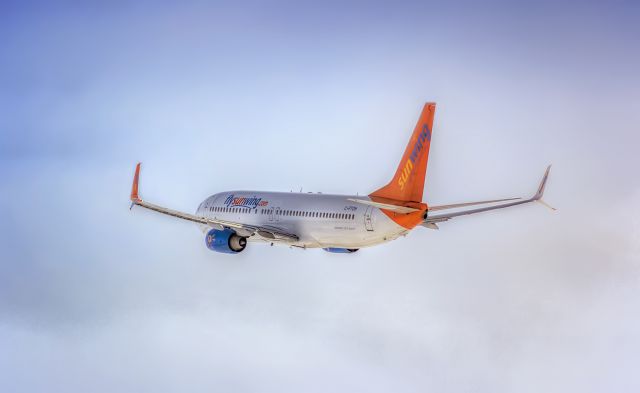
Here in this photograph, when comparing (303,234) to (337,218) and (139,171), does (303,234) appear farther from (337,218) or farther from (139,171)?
(139,171)

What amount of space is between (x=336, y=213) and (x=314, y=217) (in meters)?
2.19

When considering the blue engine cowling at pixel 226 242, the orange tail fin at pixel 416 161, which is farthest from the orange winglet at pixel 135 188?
the orange tail fin at pixel 416 161

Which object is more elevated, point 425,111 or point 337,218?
point 425,111

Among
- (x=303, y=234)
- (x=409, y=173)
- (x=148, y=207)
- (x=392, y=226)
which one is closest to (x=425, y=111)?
(x=409, y=173)

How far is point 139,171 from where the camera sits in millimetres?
58094

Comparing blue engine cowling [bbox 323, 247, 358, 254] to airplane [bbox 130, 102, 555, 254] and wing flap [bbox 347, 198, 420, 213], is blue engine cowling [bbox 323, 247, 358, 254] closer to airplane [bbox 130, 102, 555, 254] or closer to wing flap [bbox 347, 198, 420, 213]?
airplane [bbox 130, 102, 555, 254]

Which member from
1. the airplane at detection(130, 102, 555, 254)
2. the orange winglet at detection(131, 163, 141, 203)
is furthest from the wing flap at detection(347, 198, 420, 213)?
the orange winglet at detection(131, 163, 141, 203)

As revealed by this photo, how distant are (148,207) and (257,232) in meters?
9.33

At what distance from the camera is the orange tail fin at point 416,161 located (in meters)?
52.9

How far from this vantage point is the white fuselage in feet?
184

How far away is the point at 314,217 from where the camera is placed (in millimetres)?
60312

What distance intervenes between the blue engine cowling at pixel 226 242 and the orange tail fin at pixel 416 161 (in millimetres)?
14241

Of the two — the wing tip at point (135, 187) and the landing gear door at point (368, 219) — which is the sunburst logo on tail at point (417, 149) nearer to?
the landing gear door at point (368, 219)

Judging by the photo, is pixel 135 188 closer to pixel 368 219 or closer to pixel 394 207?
pixel 368 219
